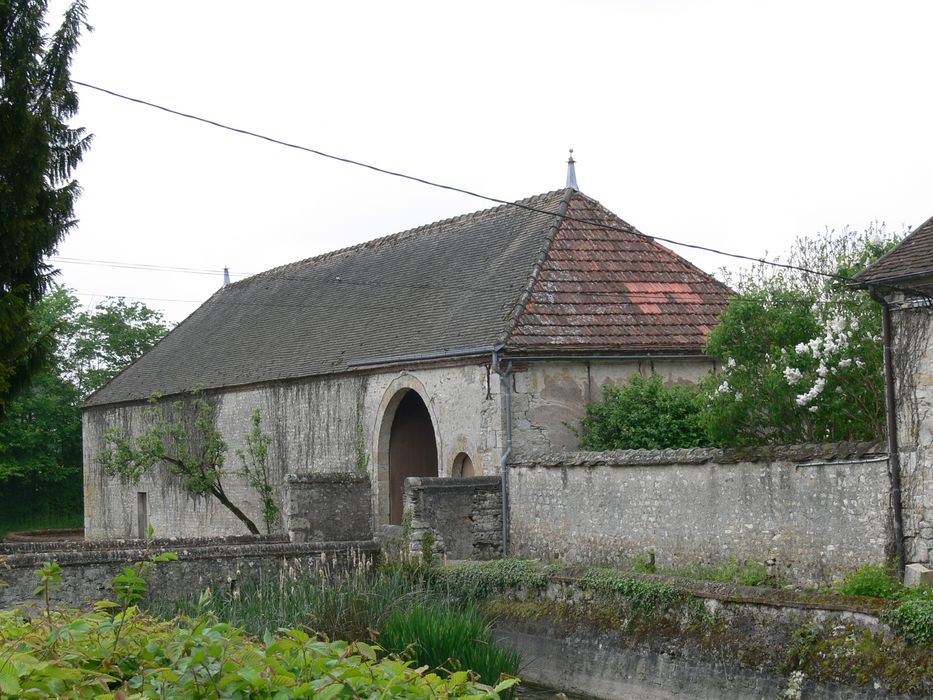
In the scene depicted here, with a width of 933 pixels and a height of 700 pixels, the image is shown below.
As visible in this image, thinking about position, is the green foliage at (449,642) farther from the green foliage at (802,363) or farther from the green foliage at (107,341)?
the green foliage at (107,341)

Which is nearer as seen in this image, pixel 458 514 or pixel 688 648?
pixel 688 648

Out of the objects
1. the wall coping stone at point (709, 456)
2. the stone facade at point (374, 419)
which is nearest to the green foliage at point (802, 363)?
the wall coping stone at point (709, 456)

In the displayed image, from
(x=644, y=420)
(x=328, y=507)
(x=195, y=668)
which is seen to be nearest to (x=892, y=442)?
(x=644, y=420)

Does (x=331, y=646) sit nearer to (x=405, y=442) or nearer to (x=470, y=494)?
(x=470, y=494)

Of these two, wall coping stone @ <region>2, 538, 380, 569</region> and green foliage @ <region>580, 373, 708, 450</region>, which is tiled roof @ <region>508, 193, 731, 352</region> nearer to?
green foliage @ <region>580, 373, 708, 450</region>

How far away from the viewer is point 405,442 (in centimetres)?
2136

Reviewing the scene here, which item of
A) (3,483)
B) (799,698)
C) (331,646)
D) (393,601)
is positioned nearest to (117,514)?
(3,483)

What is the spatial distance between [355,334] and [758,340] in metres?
9.82

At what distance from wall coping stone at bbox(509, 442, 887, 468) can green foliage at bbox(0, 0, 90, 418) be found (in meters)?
7.08

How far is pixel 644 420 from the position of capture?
1736 cm

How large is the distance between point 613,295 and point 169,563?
863cm

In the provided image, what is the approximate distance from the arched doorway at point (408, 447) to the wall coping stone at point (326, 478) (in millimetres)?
1864

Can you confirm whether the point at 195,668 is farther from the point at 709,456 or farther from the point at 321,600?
the point at 709,456

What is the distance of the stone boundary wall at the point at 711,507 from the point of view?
11.6 meters
